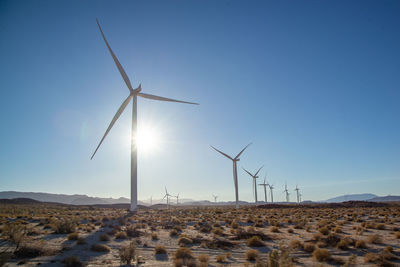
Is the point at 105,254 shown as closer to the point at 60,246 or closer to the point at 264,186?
the point at 60,246

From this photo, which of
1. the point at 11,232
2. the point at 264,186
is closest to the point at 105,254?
the point at 11,232

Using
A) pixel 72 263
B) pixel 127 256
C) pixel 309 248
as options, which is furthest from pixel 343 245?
pixel 72 263

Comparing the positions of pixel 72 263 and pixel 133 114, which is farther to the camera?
pixel 133 114

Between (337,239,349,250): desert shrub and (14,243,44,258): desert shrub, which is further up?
(14,243,44,258): desert shrub

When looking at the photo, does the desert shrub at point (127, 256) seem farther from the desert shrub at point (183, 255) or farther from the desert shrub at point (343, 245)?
the desert shrub at point (343, 245)

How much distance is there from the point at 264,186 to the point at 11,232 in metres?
113

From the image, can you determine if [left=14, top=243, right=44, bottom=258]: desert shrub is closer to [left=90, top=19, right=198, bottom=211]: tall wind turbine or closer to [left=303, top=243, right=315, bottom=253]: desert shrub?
[left=303, top=243, right=315, bottom=253]: desert shrub

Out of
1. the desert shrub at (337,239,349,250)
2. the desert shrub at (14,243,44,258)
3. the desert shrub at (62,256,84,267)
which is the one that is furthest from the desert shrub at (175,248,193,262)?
the desert shrub at (337,239,349,250)

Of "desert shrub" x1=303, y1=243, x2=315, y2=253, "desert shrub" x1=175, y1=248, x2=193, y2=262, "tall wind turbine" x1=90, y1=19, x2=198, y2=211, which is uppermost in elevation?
"tall wind turbine" x1=90, y1=19, x2=198, y2=211

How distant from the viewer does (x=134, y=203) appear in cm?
4203

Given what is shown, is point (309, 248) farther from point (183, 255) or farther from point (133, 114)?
point (133, 114)

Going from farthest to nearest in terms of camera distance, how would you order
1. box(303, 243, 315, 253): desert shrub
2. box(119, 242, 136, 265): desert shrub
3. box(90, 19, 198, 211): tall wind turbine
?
box(90, 19, 198, 211): tall wind turbine < box(303, 243, 315, 253): desert shrub < box(119, 242, 136, 265): desert shrub

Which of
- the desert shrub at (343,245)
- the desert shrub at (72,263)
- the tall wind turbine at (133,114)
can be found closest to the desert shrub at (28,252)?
the desert shrub at (72,263)

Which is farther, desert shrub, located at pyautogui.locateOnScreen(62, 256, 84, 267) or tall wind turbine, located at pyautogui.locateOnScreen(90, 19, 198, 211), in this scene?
tall wind turbine, located at pyautogui.locateOnScreen(90, 19, 198, 211)
